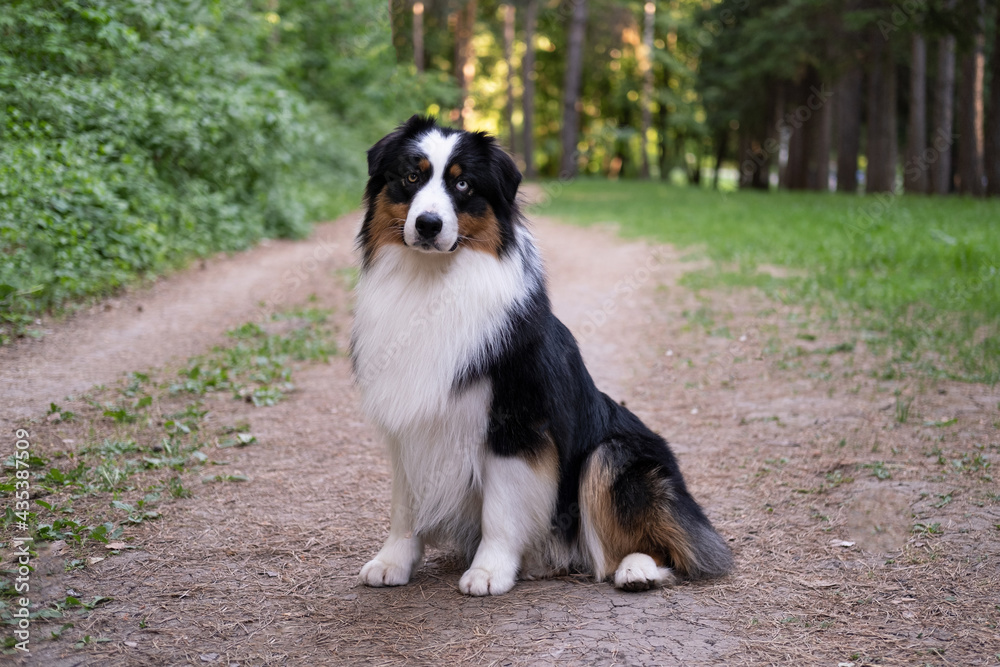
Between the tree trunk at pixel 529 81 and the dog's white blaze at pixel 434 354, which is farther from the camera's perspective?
the tree trunk at pixel 529 81

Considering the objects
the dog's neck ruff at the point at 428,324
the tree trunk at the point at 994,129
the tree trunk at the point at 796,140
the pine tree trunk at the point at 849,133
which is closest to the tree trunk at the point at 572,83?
the tree trunk at the point at 796,140

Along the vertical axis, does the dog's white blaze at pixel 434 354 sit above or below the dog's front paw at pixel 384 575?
above

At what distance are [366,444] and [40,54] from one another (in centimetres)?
694

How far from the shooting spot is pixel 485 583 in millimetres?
3230

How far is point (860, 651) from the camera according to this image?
280cm

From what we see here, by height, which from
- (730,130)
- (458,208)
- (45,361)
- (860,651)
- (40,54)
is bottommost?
(860,651)

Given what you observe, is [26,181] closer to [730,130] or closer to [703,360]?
[703,360]

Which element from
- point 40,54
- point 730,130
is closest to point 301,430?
point 40,54

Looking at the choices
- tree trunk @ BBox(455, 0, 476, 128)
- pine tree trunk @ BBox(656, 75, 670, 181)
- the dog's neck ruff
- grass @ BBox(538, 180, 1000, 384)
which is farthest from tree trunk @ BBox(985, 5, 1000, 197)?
pine tree trunk @ BBox(656, 75, 670, 181)

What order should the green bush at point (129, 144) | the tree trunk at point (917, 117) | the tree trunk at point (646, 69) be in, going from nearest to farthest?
the green bush at point (129, 144) < the tree trunk at point (917, 117) < the tree trunk at point (646, 69)

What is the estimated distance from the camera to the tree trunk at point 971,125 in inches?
704

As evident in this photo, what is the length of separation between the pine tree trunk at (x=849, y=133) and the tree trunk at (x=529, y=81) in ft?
42.6

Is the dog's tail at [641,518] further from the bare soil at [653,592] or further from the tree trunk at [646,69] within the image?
the tree trunk at [646,69]

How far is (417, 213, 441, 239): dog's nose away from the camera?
3023mm
